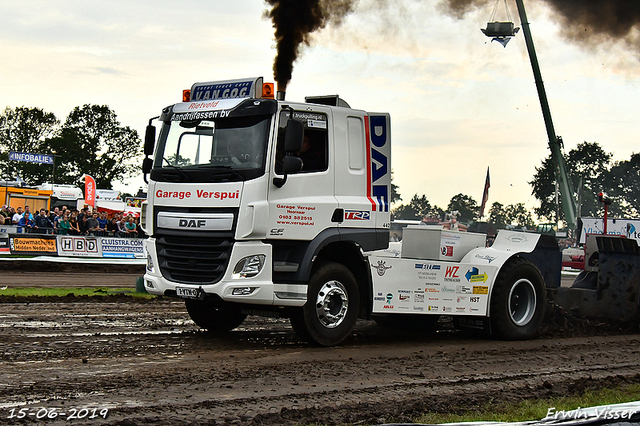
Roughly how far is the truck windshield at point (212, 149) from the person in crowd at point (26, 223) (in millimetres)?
16394

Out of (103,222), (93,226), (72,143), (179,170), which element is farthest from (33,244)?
(72,143)

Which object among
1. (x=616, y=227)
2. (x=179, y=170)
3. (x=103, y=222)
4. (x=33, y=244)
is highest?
(x=616, y=227)

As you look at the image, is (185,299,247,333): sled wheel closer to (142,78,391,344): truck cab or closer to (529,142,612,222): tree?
(142,78,391,344): truck cab

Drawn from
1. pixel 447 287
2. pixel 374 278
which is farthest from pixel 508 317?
pixel 374 278

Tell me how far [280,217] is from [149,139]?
2.12 metres

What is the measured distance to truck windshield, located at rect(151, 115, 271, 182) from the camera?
336 inches

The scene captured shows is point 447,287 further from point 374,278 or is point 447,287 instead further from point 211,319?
point 211,319

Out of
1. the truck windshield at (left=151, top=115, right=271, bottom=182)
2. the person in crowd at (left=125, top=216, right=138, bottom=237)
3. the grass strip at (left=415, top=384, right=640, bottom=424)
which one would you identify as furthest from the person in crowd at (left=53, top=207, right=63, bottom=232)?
the grass strip at (left=415, top=384, right=640, bottom=424)

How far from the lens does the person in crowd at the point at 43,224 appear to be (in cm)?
2406

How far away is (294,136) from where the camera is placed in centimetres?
834

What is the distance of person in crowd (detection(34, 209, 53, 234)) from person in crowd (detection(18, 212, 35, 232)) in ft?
0.72

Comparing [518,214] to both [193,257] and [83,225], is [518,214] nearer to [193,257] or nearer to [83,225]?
[83,225]

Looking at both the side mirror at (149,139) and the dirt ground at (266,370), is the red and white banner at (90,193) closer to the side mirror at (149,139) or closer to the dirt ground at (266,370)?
the dirt ground at (266,370)

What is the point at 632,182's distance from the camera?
338 ft
